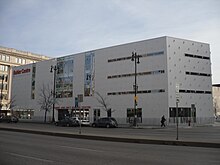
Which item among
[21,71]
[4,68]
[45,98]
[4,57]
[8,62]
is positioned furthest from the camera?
[4,68]

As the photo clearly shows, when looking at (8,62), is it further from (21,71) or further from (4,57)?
(21,71)

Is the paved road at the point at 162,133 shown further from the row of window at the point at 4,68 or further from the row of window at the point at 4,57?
the row of window at the point at 4,68

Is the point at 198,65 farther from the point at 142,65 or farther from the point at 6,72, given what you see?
the point at 6,72

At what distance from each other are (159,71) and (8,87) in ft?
270

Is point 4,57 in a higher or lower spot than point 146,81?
higher

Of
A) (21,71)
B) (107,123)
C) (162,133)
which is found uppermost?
(21,71)

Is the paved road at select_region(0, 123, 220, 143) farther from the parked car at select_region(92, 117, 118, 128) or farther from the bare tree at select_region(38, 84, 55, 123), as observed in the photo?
the bare tree at select_region(38, 84, 55, 123)

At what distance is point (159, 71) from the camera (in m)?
51.3

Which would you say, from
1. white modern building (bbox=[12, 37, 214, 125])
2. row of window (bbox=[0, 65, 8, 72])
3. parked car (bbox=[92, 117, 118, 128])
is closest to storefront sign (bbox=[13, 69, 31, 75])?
white modern building (bbox=[12, 37, 214, 125])

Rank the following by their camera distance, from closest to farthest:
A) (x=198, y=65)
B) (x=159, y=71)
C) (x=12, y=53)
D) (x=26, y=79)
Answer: (x=159, y=71) → (x=198, y=65) → (x=26, y=79) → (x=12, y=53)

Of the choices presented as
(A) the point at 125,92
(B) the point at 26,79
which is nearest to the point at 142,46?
(A) the point at 125,92

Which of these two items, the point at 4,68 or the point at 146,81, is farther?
the point at 4,68

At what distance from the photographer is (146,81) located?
52.8 meters

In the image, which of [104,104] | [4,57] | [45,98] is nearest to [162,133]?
[104,104]
